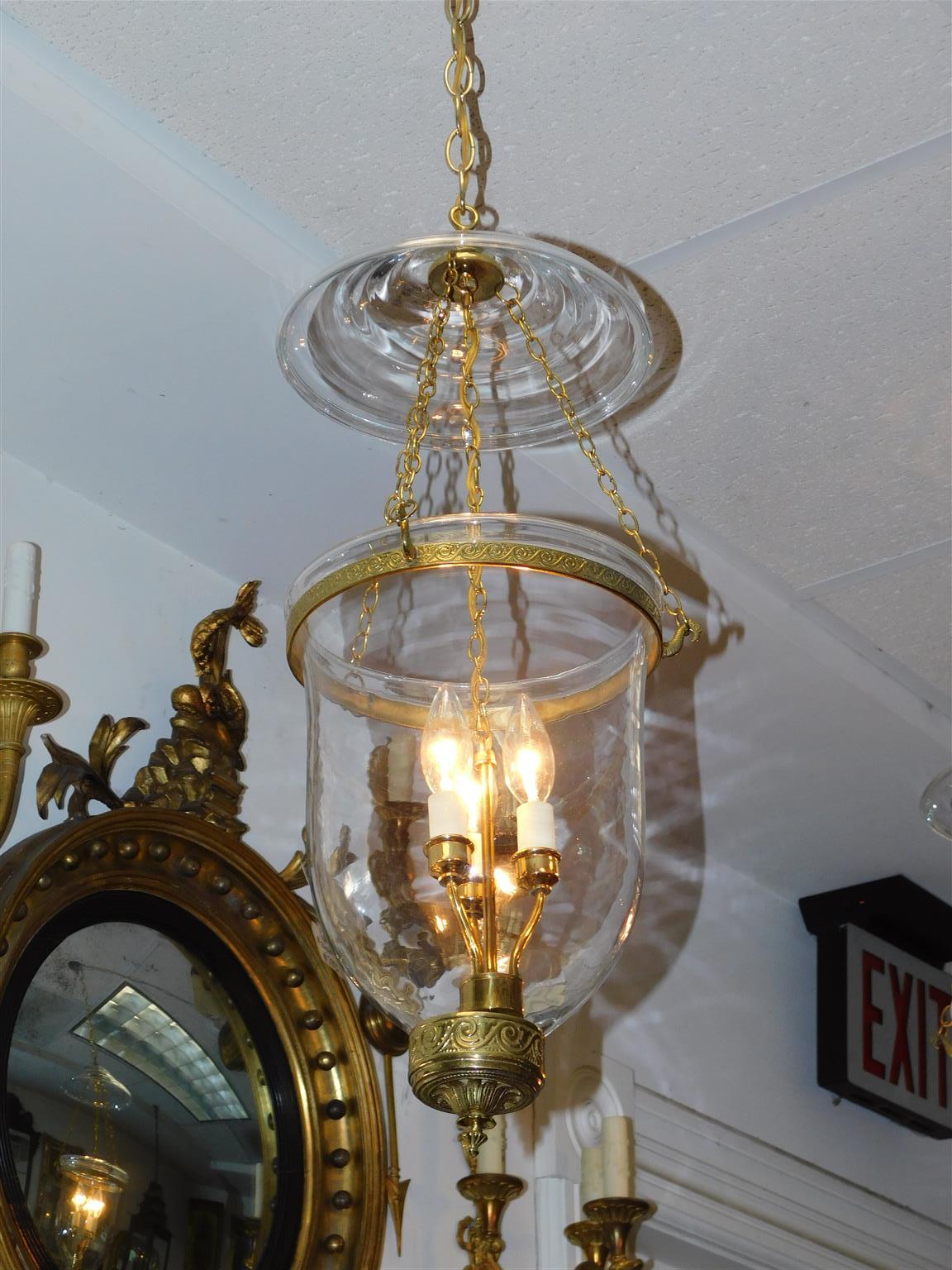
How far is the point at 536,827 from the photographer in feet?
3.50

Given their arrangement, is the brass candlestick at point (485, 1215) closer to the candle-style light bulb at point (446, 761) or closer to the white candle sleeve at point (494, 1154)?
the white candle sleeve at point (494, 1154)

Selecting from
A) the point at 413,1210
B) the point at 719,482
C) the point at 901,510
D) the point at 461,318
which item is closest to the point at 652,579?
the point at 461,318

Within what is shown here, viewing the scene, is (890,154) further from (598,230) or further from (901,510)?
(901,510)

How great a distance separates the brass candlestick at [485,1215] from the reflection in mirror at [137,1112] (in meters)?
0.31

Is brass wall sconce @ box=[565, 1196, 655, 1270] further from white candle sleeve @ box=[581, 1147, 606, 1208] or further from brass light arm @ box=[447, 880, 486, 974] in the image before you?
brass light arm @ box=[447, 880, 486, 974]

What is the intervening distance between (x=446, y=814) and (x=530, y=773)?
0.26 ft

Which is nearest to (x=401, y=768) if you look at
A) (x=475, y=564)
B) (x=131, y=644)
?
(x=475, y=564)

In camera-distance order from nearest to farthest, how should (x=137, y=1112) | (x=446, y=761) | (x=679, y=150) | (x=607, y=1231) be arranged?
(x=446, y=761)
(x=679, y=150)
(x=137, y=1112)
(x=607, y=1231)

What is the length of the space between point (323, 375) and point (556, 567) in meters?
0.58

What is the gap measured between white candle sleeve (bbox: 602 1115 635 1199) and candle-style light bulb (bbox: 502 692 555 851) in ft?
3.42

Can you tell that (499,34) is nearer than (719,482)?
Yes

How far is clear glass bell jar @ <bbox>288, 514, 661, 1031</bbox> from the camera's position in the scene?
1075 millimetres

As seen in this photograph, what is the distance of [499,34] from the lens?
4.46 feet

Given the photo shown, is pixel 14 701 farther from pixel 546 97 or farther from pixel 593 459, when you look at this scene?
pixel 546 97
